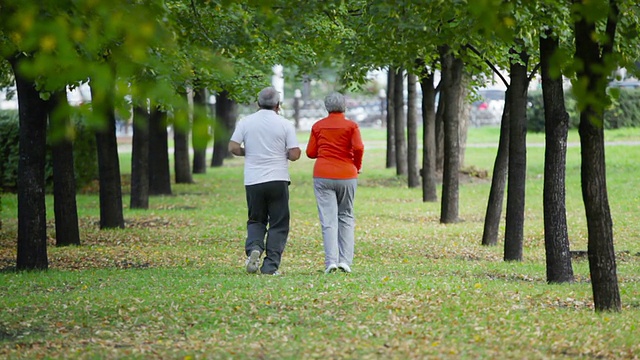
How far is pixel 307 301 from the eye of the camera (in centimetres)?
897

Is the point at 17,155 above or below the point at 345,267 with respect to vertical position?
above

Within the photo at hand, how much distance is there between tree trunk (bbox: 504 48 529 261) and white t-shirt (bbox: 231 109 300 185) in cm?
369

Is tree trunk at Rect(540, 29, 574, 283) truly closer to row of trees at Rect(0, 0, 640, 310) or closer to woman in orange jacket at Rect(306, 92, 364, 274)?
row of trees at Rect(0, 0, 640, 310)

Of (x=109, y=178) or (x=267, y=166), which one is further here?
(x=109, y=178)

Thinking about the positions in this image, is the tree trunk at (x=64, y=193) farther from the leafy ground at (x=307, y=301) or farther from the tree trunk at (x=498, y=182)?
the tree trunk at (x=498, y=182)

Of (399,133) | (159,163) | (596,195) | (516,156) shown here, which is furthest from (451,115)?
(399,133)

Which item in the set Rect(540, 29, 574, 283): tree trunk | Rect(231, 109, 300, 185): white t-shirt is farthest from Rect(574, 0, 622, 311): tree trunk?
Rect(231, 109, 300, 185): white t-shirt

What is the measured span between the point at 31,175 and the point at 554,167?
571cm

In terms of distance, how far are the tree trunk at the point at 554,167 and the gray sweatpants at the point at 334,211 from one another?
6.47 ft

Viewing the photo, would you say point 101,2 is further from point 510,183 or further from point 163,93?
point 510,183

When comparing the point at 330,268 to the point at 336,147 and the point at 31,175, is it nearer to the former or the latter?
the point at 336,147

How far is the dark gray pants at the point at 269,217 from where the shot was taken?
11008 millimetres

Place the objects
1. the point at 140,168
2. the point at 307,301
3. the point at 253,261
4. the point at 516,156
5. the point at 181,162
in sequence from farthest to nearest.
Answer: the point at 181,162 → the point at 140,168 → the point at 516,156 → the point at 253,261 → the point at 307,301

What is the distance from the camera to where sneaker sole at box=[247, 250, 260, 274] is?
1120 centimetres
